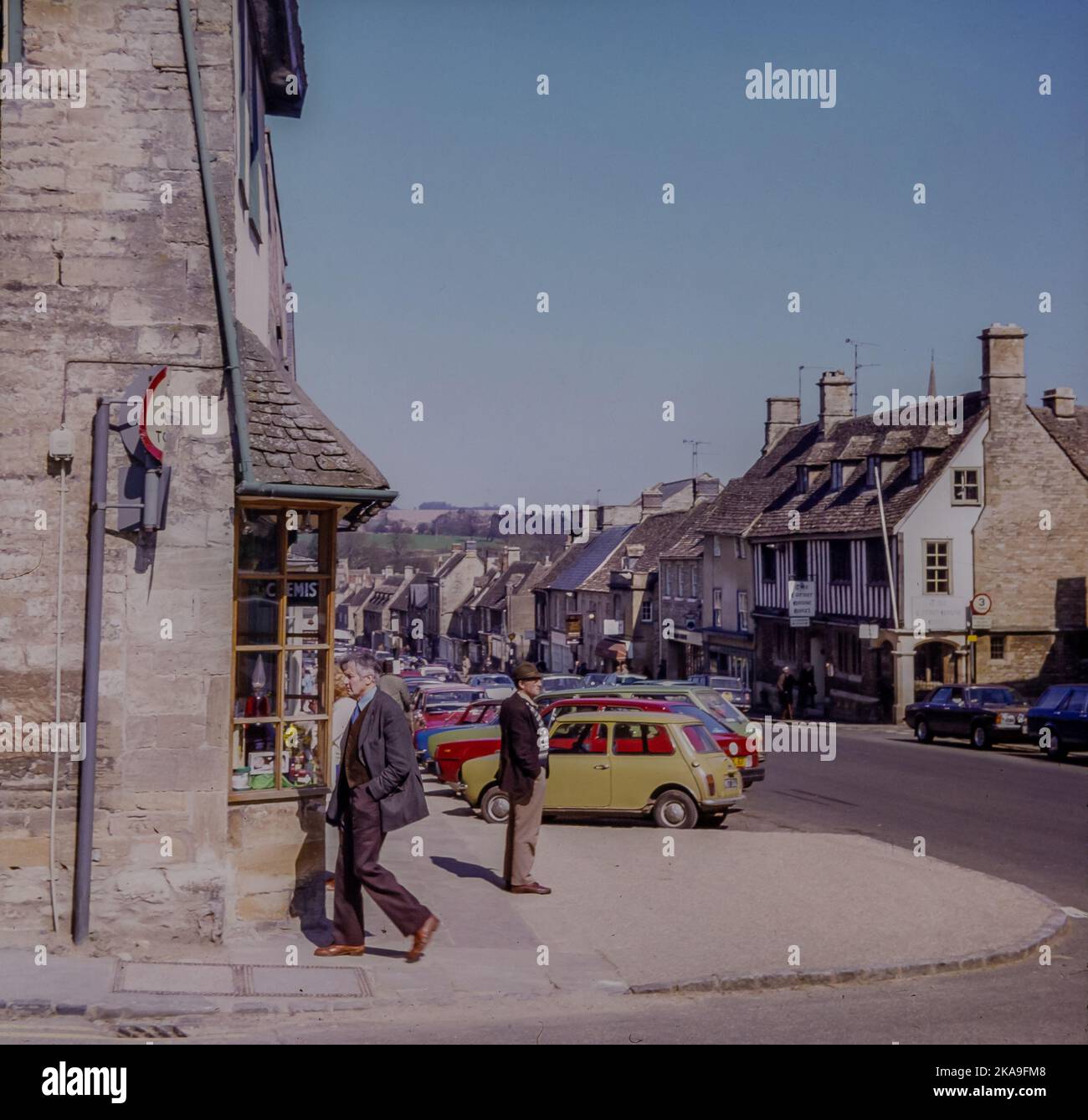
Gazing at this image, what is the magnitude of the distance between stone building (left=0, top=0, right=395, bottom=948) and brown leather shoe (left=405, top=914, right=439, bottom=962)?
1213mm

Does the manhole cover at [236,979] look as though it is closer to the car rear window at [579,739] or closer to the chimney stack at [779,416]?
the car rear window at [579,739]

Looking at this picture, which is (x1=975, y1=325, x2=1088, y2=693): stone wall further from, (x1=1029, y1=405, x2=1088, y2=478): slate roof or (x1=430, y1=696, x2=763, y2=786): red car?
(x1=430, y1=696, x2=763, y2=786): red car

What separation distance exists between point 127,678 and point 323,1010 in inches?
107

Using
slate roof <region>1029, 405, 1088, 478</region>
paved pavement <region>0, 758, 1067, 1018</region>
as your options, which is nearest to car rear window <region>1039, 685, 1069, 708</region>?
slate roof <region>1029, 405, 1088, 478</region>

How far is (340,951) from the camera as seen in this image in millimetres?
9367

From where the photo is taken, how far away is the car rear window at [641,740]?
17156mm

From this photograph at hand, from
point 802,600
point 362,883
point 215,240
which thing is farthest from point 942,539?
point 215,240

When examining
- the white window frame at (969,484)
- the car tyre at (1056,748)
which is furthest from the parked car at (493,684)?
the white window frame at (969,484)

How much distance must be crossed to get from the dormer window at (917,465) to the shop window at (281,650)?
3629 centimetres

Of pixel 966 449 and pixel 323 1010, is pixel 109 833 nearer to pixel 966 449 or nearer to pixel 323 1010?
pixel 323 1010

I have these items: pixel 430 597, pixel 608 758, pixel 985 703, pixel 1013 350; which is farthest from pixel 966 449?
pixel 430 597

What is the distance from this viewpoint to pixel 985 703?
34094 mm

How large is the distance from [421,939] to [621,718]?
8106mm

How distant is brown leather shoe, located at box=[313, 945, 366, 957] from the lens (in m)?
9.34
